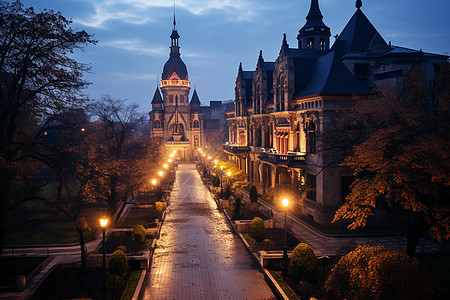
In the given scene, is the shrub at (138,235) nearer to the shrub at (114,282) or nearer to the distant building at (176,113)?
the shrub at (114,282)

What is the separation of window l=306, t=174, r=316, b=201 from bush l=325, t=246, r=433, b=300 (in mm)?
18044

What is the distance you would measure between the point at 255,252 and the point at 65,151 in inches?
514

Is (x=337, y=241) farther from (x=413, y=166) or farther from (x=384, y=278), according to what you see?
(x=384, y=278)

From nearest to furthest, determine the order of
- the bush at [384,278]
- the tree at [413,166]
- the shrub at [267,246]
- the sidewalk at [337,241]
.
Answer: the bush at [384,278]
the tree at [413,166]
the shrub at [267,246]
the sidewalk at [337,241]

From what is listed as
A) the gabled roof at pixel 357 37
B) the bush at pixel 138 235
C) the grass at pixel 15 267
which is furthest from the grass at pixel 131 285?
the gabled roof at pixel 357 37

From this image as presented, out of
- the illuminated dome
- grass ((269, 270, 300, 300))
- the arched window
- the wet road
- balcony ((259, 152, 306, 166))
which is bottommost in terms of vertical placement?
the wet road

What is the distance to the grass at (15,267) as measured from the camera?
62.2ft

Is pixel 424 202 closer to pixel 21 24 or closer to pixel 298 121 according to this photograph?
pixel 298 121

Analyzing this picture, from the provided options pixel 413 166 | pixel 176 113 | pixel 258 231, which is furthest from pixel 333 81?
pixel 176 113

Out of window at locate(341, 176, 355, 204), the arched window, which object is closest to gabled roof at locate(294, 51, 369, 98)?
window at locate(341, 176, 355, 204)

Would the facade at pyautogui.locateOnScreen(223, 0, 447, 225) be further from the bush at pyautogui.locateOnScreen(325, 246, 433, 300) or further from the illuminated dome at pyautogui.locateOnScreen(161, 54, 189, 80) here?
the illuminated dome at pyautogui.locateOnScreen(161, 54, 189, 80)

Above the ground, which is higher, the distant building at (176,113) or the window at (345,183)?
the distant building at (176,113)

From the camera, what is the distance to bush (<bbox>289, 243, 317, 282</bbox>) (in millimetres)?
18016

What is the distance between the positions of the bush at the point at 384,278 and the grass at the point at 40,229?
17744 millimetres
